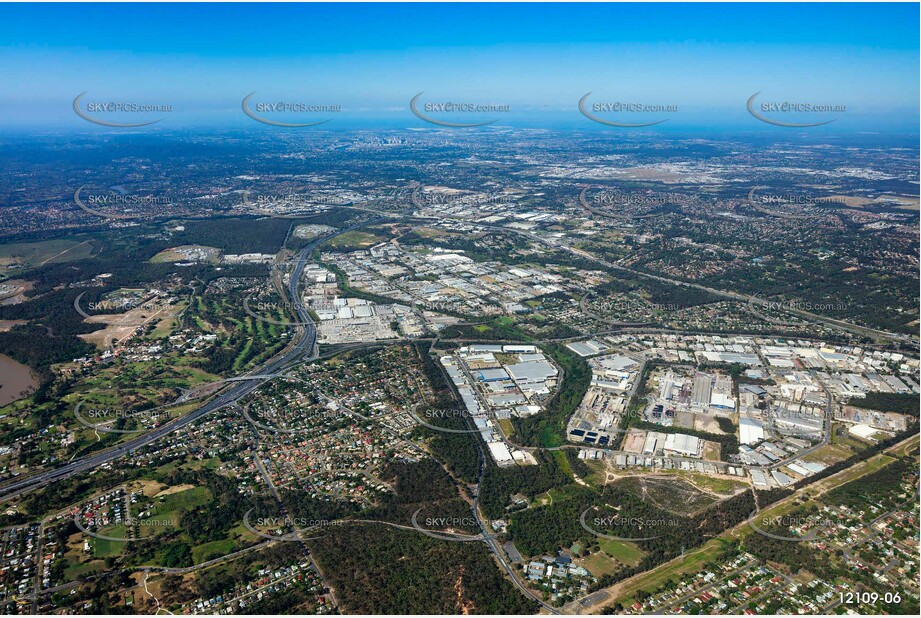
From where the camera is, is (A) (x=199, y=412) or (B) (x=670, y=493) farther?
(A) (x=199, y=412)

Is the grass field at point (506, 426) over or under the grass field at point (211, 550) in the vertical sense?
over

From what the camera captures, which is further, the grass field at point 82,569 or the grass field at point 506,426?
the grass field at point 506,426

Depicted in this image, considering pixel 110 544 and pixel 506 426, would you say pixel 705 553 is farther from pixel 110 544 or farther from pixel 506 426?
pixel 110 544

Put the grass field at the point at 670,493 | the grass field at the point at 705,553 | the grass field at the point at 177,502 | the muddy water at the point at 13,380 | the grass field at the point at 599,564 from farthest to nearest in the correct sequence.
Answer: the muddy water at the point at 13,380 < the grass field at the point at 670,493 < the grass field at the point at 177,502 < the grass field at the point at 599,564 < the grass field at the point at 705,553

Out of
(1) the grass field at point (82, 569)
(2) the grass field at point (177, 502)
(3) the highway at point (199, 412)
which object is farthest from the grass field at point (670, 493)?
(3) the highway at point (199, 412)

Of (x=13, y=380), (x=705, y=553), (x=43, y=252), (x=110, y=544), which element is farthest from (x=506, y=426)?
(x=43, y=252)

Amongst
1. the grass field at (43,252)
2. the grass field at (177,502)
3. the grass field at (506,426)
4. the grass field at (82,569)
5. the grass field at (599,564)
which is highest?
the grass field at (43,252)

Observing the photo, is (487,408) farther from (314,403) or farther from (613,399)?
(314,403)

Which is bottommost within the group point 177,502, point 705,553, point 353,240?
point 177,502

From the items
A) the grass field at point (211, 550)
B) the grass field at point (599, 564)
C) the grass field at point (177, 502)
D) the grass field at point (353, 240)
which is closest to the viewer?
the grass field at point (599, 564)

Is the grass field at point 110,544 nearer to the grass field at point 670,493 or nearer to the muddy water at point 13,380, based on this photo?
the muddy water at point 13,380

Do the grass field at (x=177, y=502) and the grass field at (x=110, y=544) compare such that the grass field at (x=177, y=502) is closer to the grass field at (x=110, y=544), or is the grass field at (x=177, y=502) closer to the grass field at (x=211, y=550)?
the grass field at (x=110, y=544)

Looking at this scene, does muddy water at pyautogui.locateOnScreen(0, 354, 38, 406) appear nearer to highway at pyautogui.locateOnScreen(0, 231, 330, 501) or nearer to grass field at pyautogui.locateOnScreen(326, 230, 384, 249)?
highway at pyautogui.locateOnScreen(0, 231, 330, 501)
